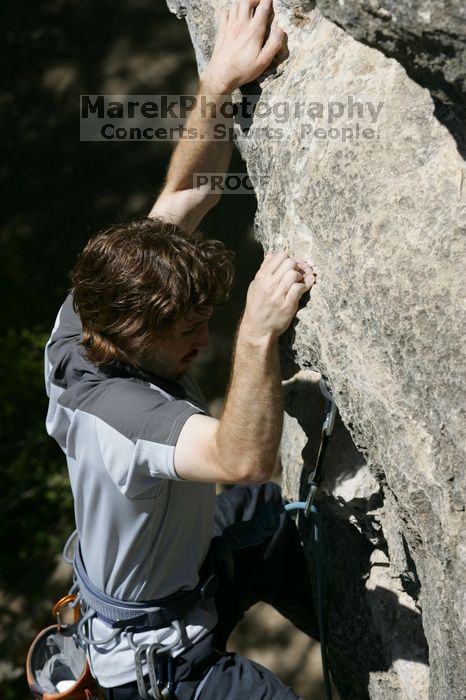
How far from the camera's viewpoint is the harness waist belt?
213 cm

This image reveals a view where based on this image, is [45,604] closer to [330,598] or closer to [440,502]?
[330,598]

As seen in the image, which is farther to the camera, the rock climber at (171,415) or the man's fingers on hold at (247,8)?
the man's fingers on hold at (247,8)

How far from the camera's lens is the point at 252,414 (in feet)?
5.60

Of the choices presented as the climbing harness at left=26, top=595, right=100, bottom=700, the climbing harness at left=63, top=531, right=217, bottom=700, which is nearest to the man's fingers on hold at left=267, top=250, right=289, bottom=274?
the climbing harness at left=63, top=531, right=217, bottom=700

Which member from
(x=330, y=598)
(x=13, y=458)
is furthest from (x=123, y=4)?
(x=330, y=598)

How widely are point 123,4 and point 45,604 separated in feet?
10.9

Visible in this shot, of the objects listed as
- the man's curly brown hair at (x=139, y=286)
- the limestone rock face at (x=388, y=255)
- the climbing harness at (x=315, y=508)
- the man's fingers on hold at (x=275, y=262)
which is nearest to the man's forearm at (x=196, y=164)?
the limestone rock face at (x=388, y=255)

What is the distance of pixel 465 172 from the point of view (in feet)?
4.99

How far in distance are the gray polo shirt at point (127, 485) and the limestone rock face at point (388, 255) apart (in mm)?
378

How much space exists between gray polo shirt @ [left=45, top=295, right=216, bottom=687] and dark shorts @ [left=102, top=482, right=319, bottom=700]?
81 mm

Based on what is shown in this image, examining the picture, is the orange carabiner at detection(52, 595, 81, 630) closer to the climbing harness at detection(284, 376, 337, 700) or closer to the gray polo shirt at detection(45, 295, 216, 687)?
the gray polo shirt at detection(45, 295, 216, 687)

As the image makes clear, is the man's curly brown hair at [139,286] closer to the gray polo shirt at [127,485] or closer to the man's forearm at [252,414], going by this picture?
the gray polo shirt at [127,485]

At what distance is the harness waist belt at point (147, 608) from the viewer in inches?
83.8

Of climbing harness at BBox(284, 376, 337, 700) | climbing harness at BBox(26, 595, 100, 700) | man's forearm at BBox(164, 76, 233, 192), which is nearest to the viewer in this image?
climbing harness at BBox(284, 376, 337, 700)
